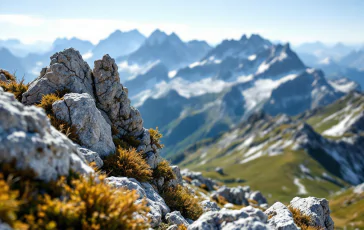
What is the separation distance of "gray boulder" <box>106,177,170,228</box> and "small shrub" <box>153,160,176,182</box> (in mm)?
2995

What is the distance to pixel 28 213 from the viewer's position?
26.3ft

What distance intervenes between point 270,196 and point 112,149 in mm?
186909

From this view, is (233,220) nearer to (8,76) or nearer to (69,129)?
(69,129)

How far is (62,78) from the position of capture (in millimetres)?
21125

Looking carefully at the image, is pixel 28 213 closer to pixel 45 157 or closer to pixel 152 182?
pixel 45 157

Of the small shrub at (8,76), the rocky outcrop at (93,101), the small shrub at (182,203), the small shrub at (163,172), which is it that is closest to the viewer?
the rocky outcrop at (93,101)

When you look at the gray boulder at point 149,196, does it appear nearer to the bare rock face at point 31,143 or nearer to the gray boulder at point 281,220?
the bare rock face at point 31,143

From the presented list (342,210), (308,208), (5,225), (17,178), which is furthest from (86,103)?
(342,210)

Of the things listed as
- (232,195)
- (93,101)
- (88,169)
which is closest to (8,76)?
(93,101)

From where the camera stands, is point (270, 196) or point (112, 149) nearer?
point (112, 149)

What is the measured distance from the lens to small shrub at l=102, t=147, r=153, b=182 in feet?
56.3

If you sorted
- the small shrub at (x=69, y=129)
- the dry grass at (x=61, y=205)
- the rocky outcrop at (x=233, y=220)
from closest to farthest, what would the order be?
the dry grass at (x=61, y=205) < the rocky outcrop at (x=233, y=220) < the small shrub at (x=69, y=129)

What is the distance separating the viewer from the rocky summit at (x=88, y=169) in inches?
325

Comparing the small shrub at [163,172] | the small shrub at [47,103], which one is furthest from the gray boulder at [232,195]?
the small shrub at [47,103]
